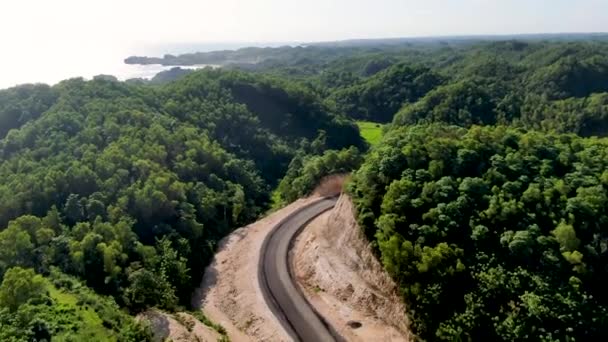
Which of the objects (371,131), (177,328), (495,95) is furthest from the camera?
(371,131)

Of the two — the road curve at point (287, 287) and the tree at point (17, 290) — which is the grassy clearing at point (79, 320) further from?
the road curve at point (287, 287)

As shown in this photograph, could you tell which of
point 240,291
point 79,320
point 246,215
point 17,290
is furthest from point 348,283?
point 246,215

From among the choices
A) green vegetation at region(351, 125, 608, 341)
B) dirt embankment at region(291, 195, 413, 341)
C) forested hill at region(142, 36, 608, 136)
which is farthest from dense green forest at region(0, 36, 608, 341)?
forested hill at region(142, 36, 608, 136)

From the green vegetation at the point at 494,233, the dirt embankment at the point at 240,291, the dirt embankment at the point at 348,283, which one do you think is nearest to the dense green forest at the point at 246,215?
the green vegetation at the point at 494,233

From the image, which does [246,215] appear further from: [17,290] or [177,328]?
[17,290]

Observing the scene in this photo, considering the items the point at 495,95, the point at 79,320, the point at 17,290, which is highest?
the point at 17,290

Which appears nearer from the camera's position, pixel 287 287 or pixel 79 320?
pixel 79 320
